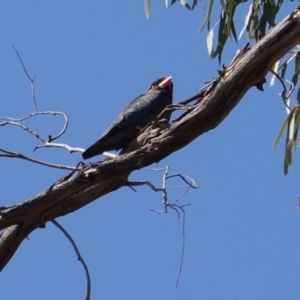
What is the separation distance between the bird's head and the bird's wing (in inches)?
2.7

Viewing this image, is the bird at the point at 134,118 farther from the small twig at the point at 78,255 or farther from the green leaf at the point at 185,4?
the small twig at the point at 78,255

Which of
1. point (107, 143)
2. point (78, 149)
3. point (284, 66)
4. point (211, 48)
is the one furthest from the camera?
point (284, 66)

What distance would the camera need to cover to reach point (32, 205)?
75.8 inches

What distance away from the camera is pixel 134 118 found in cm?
318

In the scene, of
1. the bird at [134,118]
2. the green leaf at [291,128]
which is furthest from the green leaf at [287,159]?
the bird at [134,118]

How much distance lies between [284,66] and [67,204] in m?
2.04

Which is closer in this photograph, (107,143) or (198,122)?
(198,122)

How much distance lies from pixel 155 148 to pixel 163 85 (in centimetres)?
168

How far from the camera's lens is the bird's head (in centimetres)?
356

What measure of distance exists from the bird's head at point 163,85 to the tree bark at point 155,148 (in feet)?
5.07

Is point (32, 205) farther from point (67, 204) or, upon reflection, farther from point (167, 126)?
point (167, 126)

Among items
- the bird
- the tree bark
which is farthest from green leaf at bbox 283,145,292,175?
the tree bark

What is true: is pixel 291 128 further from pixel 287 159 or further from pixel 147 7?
pixel 147 7

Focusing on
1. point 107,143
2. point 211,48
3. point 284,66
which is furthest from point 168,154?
point 284,66
